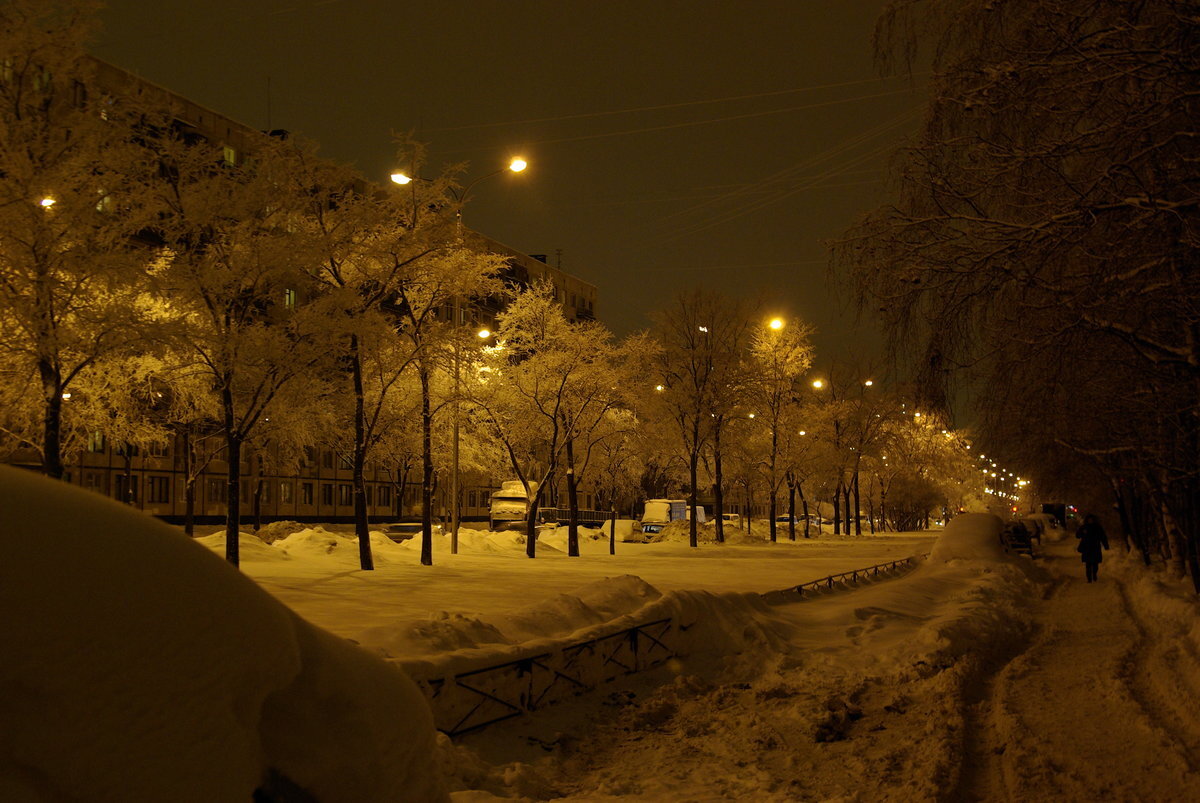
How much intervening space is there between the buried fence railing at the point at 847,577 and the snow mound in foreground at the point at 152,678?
14138 mm

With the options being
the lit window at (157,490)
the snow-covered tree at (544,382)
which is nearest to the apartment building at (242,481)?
the lit window at (157,490)

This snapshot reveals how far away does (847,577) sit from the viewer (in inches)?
885

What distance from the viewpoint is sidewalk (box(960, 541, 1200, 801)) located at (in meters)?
7.13

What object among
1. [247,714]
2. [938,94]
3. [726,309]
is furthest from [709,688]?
[726,309]

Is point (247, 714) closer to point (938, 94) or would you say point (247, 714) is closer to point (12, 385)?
point (938, 94)

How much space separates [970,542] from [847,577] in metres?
8.39

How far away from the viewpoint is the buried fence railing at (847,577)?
18.1 meters

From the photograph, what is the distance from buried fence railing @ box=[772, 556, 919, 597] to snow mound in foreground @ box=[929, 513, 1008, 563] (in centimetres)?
102

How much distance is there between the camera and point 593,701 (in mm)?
10086

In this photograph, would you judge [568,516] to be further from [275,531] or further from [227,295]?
[227,295]

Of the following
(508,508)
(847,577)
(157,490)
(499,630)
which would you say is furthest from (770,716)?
(157,490)

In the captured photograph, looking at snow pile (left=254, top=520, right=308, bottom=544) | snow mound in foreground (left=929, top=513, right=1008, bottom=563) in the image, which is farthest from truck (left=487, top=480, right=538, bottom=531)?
snow mound in foreground (left=929, top=513, right=1008, bottom=563)

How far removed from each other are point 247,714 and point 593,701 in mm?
7277

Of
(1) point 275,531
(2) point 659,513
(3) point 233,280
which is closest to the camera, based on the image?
(3) point 233,280
